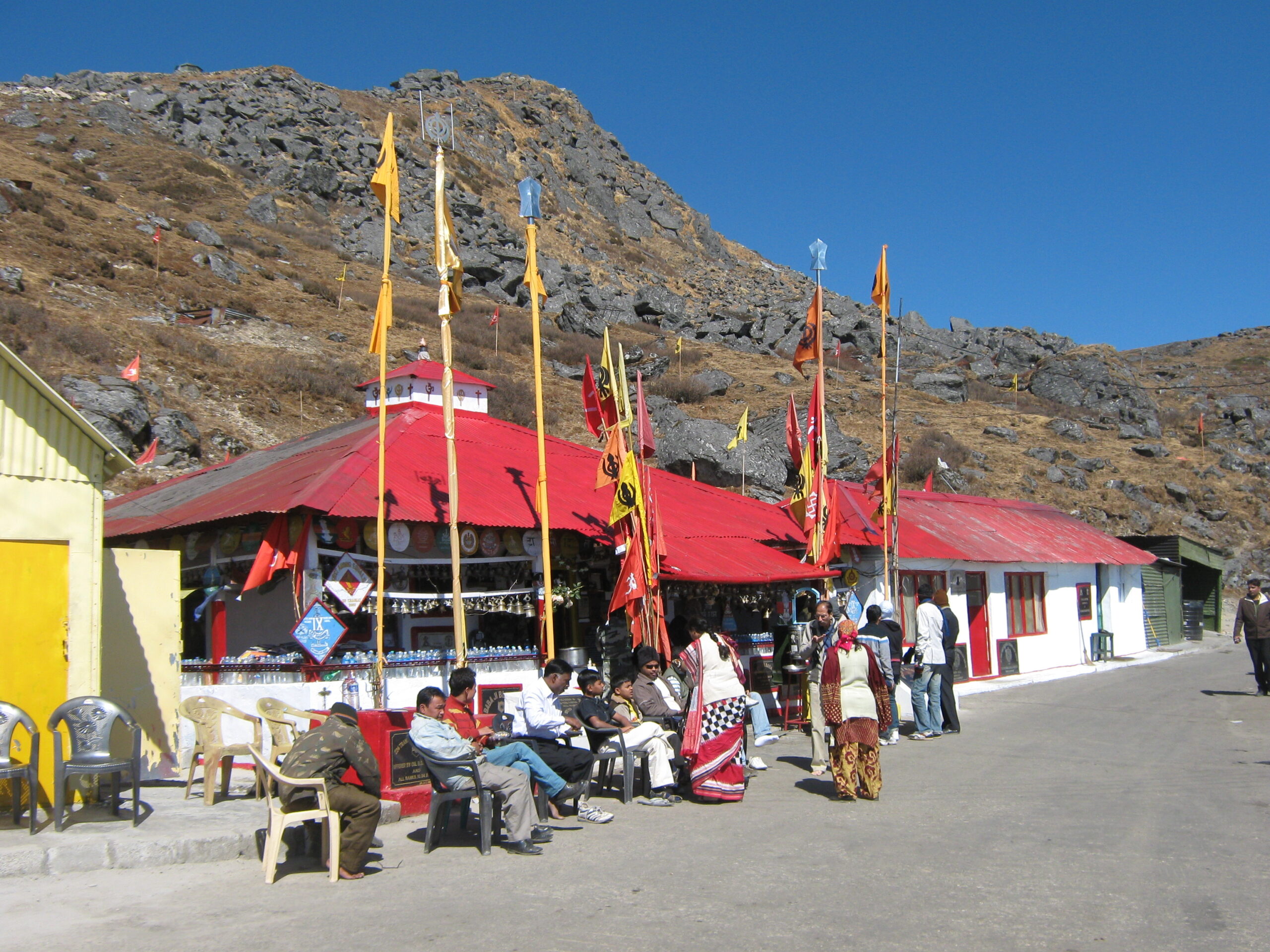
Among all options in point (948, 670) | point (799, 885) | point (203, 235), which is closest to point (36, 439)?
point (799, 885)

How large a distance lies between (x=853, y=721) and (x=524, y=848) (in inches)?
120

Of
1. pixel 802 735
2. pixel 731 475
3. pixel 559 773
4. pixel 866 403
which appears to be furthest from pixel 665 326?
pixel 559 773

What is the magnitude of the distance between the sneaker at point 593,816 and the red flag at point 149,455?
48.6 feet

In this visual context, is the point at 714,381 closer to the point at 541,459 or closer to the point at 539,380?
the point at 539,380

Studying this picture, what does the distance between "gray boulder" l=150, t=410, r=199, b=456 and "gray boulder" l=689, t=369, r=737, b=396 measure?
2295cm

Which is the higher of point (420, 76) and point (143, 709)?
point (420, 76)

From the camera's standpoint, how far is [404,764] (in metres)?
8.65

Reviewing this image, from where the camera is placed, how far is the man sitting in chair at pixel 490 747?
25.2 ft

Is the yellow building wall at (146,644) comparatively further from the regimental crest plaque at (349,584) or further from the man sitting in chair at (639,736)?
the man sitting in chair at (639,736)

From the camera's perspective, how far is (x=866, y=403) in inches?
1817

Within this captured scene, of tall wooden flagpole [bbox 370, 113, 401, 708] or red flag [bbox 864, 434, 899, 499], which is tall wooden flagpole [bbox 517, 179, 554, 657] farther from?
red flag [bbox 864, 434, 899, 499]

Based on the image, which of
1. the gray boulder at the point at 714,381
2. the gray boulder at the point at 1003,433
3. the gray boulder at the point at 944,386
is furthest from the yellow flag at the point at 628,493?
the gray boulder at the point at 944,386

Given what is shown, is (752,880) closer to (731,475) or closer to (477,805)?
(477,805)

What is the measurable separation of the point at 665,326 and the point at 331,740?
55.9 metres
